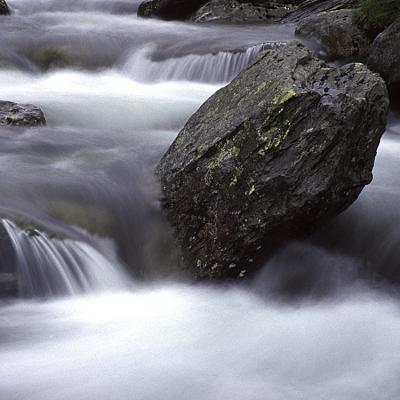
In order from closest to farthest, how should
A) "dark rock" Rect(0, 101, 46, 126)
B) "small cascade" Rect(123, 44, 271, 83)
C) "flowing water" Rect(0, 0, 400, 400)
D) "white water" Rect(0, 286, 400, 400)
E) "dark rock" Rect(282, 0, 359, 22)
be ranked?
Answer: 1. "white water" Rect(0, 286, 400, 400)
2. "flowing water" Rect(0, 0, 400, 400)
3. "dark rock" Rect(0, 101, 46, 126)
4. "small cascade" Rect(123, 44, 271, 83)
5. "dark rock" Rect(282, 0, 359, 22)

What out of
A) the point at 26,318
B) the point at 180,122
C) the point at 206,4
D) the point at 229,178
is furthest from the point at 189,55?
the point at 26,318

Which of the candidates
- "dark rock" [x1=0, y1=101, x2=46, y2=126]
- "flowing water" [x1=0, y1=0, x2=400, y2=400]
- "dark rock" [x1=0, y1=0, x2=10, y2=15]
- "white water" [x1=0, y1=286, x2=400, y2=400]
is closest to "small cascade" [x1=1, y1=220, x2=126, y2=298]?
"flowing water" [x1=0, y1=0, x2=400, y2=400]

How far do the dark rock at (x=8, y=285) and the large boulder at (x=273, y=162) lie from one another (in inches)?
49.0

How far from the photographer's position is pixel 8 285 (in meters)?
4.46

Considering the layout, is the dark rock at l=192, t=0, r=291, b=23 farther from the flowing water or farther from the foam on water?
the flowing water

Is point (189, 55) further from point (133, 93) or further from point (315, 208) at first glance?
point (315, 208)

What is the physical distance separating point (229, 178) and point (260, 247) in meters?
0.56

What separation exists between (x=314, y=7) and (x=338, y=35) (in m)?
3.23

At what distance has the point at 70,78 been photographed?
9844 mm

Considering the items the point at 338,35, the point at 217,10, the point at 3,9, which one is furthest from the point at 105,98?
the point at 217,10

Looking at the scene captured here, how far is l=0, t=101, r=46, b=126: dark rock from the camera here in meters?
6.62

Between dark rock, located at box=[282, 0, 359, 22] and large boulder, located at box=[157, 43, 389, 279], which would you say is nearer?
large boulder, located at box=[157, 43, 389, 279]

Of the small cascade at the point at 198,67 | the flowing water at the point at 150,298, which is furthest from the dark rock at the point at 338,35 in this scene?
the flowing water at the point at 150,298

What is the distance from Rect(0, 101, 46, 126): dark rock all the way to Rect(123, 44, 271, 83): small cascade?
340 cm
